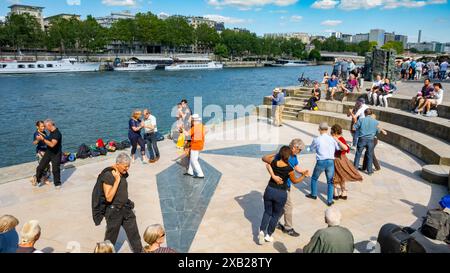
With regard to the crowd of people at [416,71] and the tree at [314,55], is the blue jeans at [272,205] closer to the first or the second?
the crowd of people at [416,71]

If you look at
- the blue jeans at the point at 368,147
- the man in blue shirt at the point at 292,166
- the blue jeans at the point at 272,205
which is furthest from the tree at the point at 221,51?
the blue jeans at the point at 272,205

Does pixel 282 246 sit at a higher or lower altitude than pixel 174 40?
lower

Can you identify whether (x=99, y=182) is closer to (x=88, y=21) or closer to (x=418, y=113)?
(x=418, y=113)

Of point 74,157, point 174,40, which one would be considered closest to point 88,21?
point 174,40

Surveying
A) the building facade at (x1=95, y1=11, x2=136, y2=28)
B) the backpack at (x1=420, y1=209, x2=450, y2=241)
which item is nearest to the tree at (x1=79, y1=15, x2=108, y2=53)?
the building facade at (x1=95, y1=11, x2=136, y2=28)

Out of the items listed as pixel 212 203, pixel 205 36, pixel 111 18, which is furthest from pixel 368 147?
pixel 111 18

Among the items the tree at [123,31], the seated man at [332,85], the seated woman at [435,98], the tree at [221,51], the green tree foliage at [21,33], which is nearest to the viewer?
the seated woman at [435,98]

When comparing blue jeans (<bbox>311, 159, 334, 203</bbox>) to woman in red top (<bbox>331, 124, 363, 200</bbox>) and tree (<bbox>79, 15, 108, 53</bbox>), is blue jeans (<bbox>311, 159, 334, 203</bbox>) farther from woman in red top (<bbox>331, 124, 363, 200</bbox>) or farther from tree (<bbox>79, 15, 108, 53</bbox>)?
tree (<bbox>79, 15, 108, 53</bbox>)

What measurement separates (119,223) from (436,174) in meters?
7.26

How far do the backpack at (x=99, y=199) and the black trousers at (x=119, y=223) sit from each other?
0.08 m

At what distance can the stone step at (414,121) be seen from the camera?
1075 centimetres

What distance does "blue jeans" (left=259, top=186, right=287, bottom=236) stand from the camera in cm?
515
